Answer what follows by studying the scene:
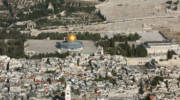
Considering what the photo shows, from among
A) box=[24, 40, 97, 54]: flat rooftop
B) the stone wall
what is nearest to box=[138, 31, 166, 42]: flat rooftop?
box=[24, 40, 97, 54]: flat rooftop

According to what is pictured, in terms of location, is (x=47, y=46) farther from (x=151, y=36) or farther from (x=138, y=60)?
(x=151, y=36)

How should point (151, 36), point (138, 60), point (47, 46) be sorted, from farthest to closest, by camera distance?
point (151, 36) < point (47, 46) < point (138, 60)

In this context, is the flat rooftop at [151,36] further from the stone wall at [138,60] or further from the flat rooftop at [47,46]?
the stone wall at [138,60]

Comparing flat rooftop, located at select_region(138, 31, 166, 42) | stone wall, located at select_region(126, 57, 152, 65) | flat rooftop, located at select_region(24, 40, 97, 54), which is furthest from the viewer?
flat rooftop, located at select_region(138, 31, 166, 42)

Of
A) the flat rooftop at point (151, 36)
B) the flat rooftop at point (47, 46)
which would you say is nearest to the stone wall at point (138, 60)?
the flat rooftop at point (47, 46)

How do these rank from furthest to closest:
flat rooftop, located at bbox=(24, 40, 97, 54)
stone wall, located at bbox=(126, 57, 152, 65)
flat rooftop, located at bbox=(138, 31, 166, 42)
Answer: flat rooftop, located at bbox=(138, 31, 166, 42), flat rooftop, located at bbox=(24, 40, 97, 54), stone wall, located at bbox=(126, 57, 152, 65)

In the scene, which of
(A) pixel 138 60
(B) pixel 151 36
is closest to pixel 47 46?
(A) pixel 138 60

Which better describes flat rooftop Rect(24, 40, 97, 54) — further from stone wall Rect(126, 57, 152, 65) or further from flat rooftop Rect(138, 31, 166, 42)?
flat rooftop Rect(138, 31, 166, 42)

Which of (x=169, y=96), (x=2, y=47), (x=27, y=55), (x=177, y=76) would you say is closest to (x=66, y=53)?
(x=27, y=55)
